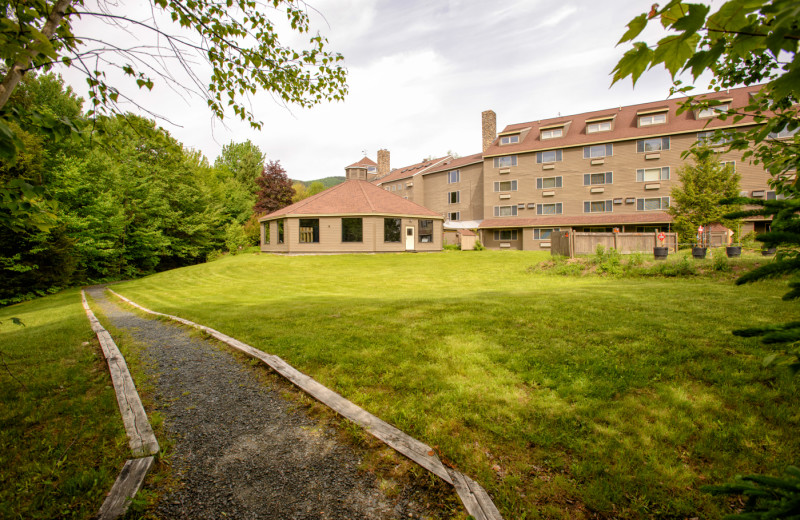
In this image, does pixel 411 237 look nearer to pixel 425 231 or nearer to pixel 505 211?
pixel 425 231

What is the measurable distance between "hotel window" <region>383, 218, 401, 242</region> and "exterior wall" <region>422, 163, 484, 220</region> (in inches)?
599

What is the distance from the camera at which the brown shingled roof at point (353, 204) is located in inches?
1102

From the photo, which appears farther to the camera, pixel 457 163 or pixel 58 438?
pixel 457 163

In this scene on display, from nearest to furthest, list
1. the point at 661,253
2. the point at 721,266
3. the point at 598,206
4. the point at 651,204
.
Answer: the point at 721,266 < the point at 661,253 < the point at 651,204 < the point at 598,206

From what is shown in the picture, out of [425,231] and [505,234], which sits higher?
[425,231]

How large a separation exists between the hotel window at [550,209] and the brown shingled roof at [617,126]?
5638 millimetres

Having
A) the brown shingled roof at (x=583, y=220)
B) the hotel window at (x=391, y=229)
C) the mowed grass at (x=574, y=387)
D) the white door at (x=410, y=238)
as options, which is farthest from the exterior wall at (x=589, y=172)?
the mowed grass at (x=574, y=387)

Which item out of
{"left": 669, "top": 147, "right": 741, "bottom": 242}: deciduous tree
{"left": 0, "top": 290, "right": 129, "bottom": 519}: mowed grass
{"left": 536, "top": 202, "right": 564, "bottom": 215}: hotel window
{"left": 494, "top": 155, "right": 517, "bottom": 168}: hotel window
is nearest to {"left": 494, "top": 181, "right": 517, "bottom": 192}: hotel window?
{"left": 494, "top": 155, "right": 517, "bottom": 168}: hotel window

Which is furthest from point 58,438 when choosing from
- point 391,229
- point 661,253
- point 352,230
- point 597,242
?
point 391,229

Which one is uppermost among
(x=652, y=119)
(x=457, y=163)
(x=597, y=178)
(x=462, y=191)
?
(x=652, y=119)

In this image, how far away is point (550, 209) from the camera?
117 feet

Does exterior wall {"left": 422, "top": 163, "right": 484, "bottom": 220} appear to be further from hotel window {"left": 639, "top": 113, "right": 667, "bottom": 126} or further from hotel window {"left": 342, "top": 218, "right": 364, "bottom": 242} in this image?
hotel window {"left": 342, "top": 218, "right": 364, "bottom": 242}

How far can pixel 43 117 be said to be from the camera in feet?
9.58

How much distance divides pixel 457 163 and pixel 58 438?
1710 inches
